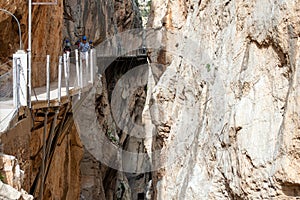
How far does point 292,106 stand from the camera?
214 inches

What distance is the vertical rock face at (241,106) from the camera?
5.66 metres

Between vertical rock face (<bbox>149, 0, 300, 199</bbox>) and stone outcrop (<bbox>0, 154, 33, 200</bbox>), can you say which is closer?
stone outcrop (<bbox>0, 154, 33, 200</bbox>)

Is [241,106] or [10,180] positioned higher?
[241,106]

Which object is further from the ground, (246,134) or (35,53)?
(35,53)

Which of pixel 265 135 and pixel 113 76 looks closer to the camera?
pixel 265 135

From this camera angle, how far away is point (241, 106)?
22.2 ft

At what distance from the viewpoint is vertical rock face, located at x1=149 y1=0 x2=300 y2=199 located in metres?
5.66

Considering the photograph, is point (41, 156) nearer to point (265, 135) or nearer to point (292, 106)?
point (265, 135)

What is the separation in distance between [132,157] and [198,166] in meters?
18.7

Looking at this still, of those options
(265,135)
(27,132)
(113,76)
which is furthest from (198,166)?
(113,76)

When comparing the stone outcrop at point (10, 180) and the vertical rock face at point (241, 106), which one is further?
the vertical rock face at point (241, 106)

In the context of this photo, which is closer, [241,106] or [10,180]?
[10,180]

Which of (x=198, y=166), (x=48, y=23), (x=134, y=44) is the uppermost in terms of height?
(x=134, y=44)

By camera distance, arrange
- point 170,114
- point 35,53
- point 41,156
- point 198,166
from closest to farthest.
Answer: point 198,166
point 41,156
point 35,53
point 170,114
